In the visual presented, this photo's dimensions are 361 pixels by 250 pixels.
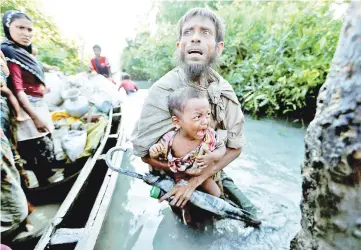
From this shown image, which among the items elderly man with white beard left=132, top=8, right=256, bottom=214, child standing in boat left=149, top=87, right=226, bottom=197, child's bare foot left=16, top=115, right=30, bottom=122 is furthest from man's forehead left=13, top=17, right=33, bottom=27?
child standing in boat left=149, top=87, right=226, bottom=197

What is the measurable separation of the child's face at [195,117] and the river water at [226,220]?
40.3 inches

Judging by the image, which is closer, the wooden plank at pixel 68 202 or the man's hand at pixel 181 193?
the wooden plank at pixel 68 202

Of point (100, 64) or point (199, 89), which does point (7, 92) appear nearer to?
point (199, 89)

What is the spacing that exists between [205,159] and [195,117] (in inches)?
12.1

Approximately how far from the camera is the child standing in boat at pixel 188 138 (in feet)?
5.65

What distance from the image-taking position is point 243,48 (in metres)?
7.03

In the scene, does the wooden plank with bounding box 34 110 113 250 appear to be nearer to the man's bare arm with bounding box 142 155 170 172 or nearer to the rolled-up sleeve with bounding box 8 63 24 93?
the man's bare arm with bounding box 142 155 170 172

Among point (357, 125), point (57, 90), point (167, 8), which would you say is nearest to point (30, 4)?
point (57, 90)

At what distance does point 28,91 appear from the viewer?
262 centimetres

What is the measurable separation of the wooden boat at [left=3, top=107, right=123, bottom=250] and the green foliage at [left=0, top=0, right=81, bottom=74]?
335 cm

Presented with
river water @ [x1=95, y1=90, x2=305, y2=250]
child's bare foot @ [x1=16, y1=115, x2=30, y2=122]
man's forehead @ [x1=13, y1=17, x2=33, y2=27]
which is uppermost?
man's forehead @ [x1=13, y1=17, x2=33, y2=27]

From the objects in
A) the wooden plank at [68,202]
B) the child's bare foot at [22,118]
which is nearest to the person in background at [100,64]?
the wooden plank at [68,202]

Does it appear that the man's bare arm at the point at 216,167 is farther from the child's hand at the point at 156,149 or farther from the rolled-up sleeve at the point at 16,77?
the rolled-up sleeve at the point at 16,77

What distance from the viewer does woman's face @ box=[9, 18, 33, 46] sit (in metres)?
2.31
